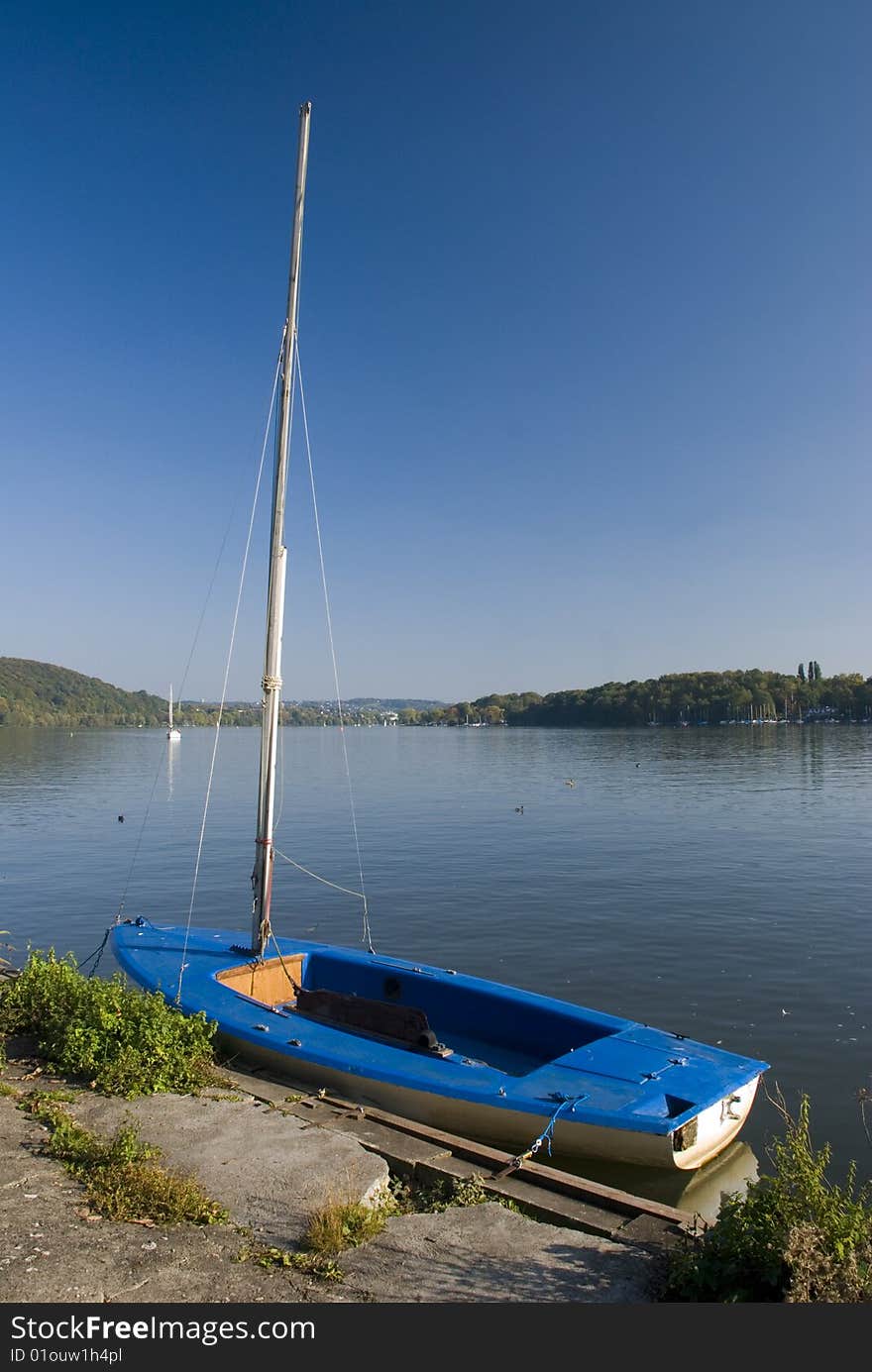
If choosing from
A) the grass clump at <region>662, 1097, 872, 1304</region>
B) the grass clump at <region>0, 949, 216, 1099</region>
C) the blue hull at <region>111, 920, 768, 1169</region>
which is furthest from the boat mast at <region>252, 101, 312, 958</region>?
the grass clump at <region>662, 1097, 872, 1304</region>

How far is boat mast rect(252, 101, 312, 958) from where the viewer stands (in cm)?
1399

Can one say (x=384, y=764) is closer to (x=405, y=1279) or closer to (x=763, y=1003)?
(x=763, y=1003)

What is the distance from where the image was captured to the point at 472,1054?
41.7 feet

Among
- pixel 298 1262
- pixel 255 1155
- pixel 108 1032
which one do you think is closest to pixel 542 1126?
pixel 255 1155

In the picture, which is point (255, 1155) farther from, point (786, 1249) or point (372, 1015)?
point (372, 1015)

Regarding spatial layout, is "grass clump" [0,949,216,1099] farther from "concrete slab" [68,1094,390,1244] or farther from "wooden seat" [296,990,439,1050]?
"wooden seat" [296,990,439,1050]

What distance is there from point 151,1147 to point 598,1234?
12.0 ft

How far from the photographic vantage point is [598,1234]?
6.59 metres

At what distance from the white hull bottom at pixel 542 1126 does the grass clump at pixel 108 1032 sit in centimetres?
158

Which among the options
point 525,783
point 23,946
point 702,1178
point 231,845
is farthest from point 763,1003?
point 525,783

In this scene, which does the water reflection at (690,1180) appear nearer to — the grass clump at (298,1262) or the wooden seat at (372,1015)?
the wooden seat at (372,1015)

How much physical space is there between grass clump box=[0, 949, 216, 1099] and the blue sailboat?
1434mm

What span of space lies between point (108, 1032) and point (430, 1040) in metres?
3.90

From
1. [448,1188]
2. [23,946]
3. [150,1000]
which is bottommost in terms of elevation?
[23,946]
